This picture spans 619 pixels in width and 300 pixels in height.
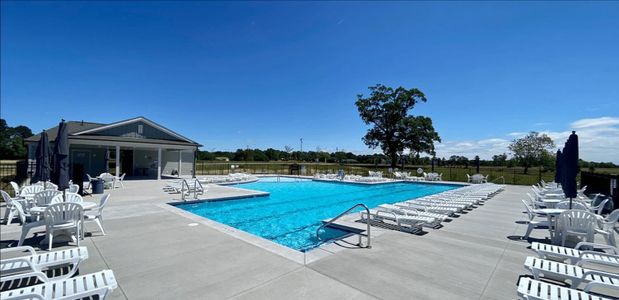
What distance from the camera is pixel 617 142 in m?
18.9

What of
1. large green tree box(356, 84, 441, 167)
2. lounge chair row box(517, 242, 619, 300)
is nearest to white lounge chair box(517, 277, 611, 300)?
lounge chair row box(517, 242, 619, 300)

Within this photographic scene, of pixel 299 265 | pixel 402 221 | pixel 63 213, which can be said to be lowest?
pixel 299 265

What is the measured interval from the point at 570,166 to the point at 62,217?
1037 centimetres

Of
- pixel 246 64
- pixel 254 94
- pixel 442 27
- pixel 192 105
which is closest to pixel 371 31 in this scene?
pixel 442 27

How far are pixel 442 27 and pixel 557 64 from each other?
474cm

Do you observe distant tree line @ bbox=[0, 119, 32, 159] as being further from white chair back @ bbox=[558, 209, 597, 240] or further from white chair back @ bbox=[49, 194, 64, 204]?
white chair back @ bbox=[558, 209, 597, 240]

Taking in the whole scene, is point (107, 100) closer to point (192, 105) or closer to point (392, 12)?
point (192, 105)

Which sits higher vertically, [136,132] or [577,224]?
[136,132]

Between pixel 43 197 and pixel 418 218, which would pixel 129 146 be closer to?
pixel 43 197

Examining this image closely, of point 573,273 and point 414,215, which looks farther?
point 414,215

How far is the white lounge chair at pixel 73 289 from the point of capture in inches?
88.7

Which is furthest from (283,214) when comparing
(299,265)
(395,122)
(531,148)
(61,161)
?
(531,148)

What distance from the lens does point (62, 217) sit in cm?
499

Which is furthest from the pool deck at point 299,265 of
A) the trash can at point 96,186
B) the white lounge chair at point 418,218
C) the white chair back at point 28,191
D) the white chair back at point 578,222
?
the trash can at point 96,186
